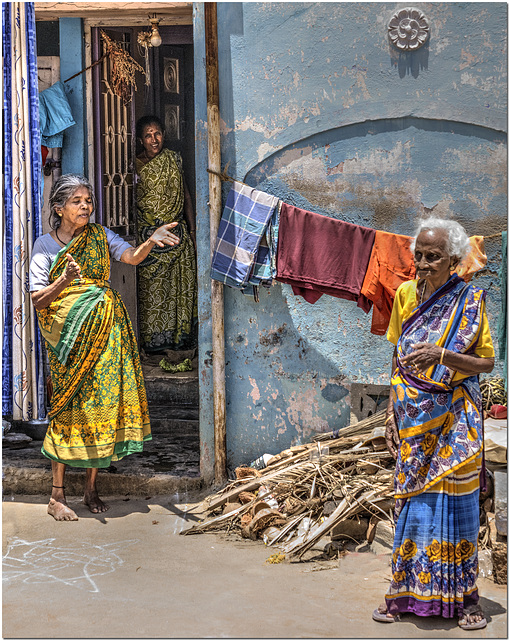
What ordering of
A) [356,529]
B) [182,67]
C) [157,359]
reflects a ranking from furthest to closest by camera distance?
[182,67], [157,359], [356,529]

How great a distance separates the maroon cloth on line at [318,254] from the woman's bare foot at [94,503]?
1.96 meters

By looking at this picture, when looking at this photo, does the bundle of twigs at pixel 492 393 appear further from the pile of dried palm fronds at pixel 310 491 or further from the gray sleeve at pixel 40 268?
the gray sleeve at pixel 40 268

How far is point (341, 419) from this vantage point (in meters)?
5.77

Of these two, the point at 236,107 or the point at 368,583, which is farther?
the point at 236,107

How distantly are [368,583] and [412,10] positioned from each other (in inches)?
142

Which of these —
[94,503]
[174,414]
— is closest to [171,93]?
[174,414]

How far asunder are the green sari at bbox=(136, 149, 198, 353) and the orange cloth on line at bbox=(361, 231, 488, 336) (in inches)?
124

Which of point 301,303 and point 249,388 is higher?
point 301,303

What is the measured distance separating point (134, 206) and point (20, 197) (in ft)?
6.44

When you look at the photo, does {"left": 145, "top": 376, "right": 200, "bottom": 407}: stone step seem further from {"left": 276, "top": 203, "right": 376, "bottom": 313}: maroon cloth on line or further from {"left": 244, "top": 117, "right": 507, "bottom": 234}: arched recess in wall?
{"left": 244, "top": 117, "right": 507, "bottom": 234}: arched recess in wall

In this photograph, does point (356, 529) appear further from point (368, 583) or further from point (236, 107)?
point (236, 107)

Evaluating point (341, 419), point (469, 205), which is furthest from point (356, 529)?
point (469, 205)

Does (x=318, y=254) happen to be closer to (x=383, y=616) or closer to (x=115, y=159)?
(x=383, y=616)

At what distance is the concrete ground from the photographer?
3857 mm
